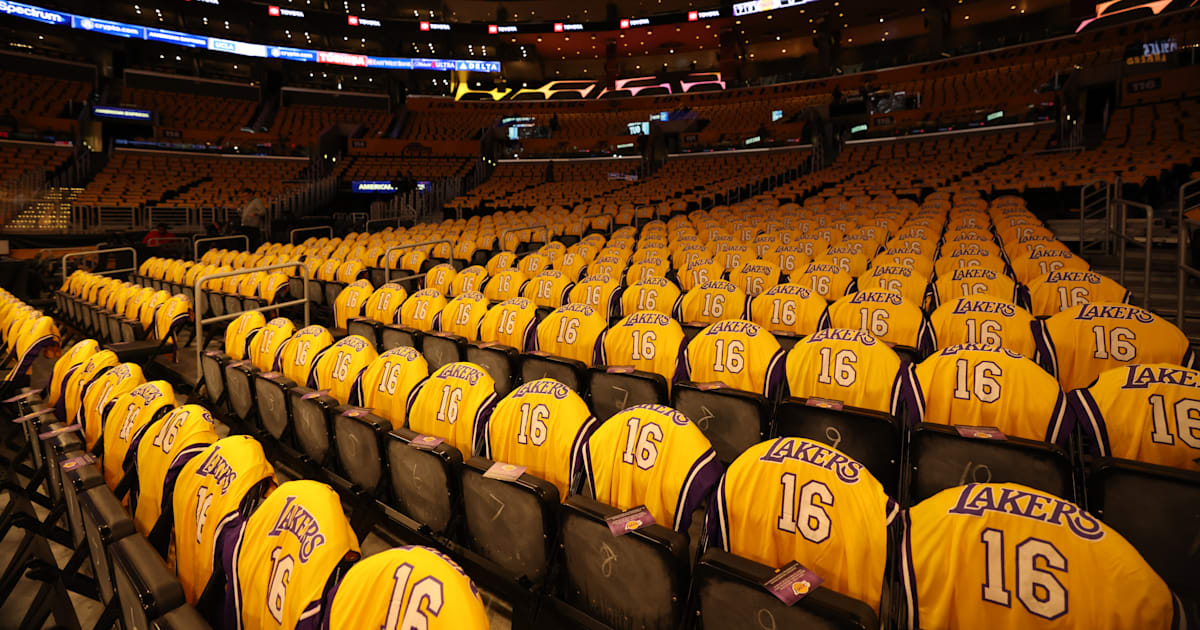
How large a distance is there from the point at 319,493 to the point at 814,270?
4.63 m

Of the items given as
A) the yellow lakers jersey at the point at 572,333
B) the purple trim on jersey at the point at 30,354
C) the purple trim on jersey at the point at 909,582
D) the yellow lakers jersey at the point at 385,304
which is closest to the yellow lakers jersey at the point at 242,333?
the yellow lakers jersey at the point at 385,304

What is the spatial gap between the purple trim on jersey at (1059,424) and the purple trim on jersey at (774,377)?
1.12m

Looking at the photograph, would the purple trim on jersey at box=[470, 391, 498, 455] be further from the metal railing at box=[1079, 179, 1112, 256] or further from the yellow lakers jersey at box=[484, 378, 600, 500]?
the metal railing at box=[1079, 179, 1112, 256]

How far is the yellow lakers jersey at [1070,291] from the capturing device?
371 cm

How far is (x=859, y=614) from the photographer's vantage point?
1394 millimetres

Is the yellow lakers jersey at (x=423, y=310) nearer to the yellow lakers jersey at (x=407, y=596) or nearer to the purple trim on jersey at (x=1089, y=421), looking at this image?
the yellow lakers jersey at (x=407, y=596)

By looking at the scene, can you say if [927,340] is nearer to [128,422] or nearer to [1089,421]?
[1089,421]

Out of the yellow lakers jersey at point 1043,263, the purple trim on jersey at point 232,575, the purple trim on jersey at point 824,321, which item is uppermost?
the yellow lakers jersey at point 1043,263

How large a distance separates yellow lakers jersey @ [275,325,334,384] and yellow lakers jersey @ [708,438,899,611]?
3185mm

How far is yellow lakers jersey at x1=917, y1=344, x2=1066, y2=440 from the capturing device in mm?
2334

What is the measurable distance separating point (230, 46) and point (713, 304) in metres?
30.0

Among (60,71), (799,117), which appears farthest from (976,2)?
(60,71)

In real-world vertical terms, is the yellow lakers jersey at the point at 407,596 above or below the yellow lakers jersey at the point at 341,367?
below

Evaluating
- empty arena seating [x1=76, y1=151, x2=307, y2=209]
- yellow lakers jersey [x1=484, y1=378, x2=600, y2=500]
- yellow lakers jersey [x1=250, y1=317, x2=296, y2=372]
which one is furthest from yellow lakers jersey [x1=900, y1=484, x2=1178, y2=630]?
empty arena seating [x1=76, y1=151, x2=307, y2=209]
